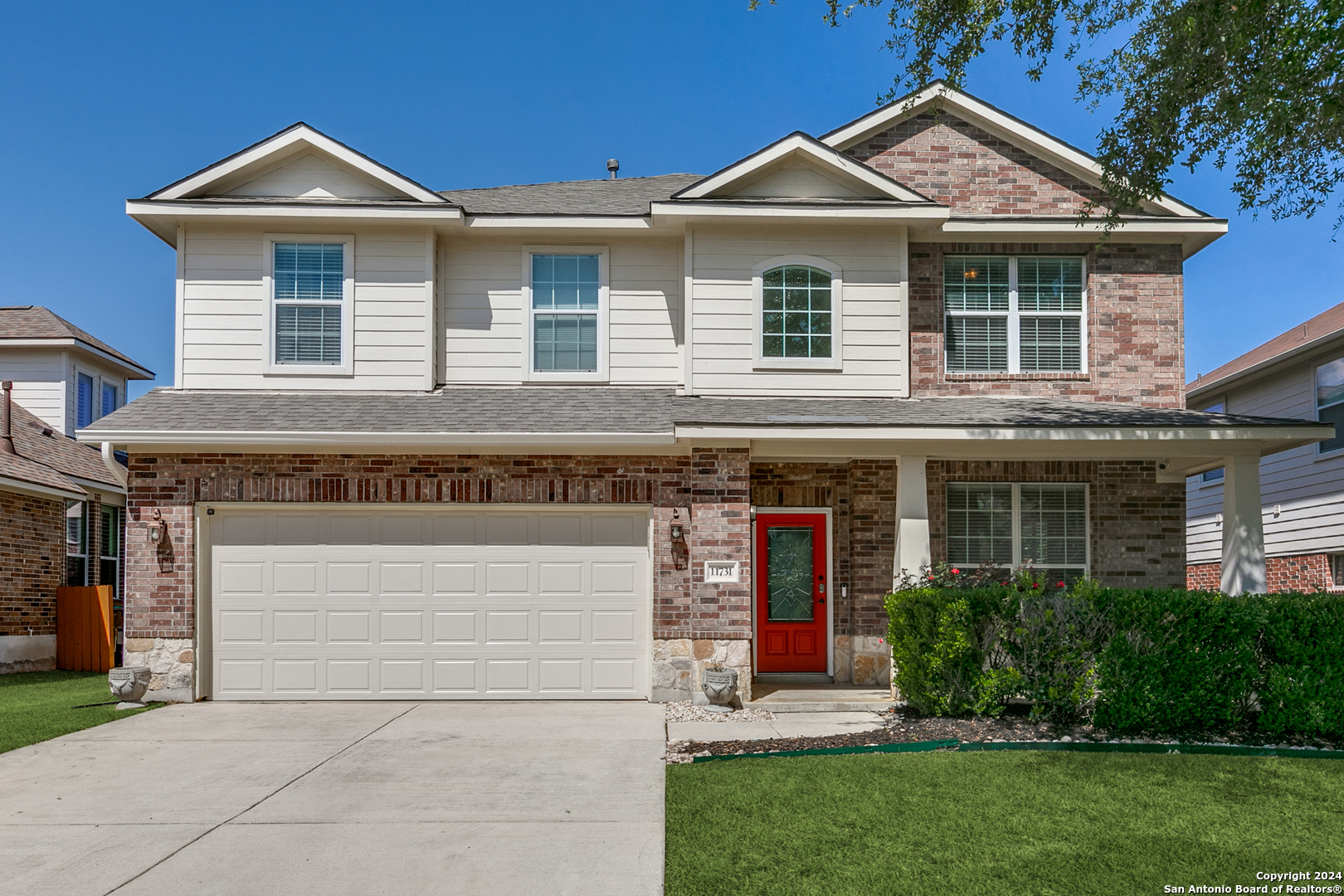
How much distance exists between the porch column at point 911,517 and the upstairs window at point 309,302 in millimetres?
7061

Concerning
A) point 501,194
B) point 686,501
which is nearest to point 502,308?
point 501,194

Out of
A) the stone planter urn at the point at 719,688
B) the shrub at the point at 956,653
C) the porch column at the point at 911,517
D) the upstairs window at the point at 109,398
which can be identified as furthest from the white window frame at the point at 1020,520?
the upstairs window at the point at 109,398

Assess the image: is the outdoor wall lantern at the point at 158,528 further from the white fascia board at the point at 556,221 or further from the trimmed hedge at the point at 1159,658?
the trimmed hedge at the point at 1159,658

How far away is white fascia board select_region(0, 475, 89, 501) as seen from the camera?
14.7m

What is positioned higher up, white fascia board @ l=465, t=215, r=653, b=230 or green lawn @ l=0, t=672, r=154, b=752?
white fascia board @ l=465, t=215, r=653, b=230

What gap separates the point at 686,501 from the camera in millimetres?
11758

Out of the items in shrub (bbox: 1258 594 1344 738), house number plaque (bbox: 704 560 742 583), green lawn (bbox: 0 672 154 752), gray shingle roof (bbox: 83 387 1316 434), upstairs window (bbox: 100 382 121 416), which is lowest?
green lawn (bbox: 0 672 154 752)

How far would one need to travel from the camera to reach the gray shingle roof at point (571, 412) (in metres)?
11.0

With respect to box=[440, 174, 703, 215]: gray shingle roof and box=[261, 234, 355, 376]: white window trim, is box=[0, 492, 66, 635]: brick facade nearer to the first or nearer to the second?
box=[261, 234, 355, 376]: white window trim

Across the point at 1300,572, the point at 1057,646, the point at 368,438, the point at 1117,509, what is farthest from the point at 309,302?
the point at 1300,572

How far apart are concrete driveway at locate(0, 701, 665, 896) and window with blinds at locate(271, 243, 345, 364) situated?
457 centimetres

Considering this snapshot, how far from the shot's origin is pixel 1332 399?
16672 mm

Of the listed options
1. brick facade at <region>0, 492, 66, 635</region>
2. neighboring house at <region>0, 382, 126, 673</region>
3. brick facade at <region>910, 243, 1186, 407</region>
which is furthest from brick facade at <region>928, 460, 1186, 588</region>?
brick facade at <region>0, 492, 66, 635</region>

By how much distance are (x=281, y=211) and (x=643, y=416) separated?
17.1ft
